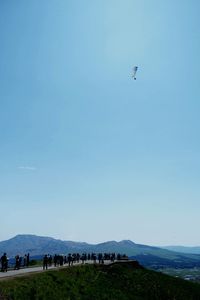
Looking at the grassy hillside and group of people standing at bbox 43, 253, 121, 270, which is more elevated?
group of people standing at bbox 43, 253, 121, 270

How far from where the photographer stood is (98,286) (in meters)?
44.3

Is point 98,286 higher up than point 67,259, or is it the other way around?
point 67,259

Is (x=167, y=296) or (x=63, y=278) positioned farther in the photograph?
(x=167, y=296)

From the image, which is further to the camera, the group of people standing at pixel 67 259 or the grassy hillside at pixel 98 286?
the group of people standing at pixel 67 259

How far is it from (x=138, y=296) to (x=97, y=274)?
632 cm

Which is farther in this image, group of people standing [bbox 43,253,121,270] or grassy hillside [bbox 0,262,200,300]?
group of people standing [bbox 43,253,121,270]

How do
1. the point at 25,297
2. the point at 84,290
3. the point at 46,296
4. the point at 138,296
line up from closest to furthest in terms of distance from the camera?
the point at 25,297
the point at 46,296
the point at 84,290
the point at 138,296

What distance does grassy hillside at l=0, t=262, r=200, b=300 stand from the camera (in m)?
30.8

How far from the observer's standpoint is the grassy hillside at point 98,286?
30.8 meters

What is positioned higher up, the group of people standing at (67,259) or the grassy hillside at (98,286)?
the group of people standing at (67,259)

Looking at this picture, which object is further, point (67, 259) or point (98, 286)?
point (67, 259)

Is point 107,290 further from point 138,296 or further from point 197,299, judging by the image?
point 197,299

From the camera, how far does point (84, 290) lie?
1555 inches

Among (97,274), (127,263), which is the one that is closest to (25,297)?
(97,274)
